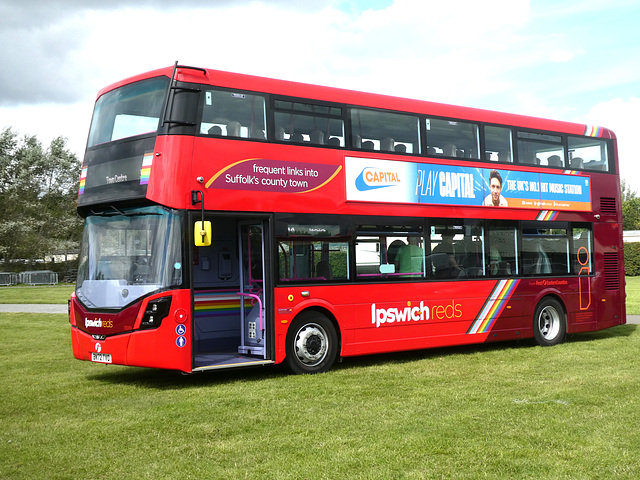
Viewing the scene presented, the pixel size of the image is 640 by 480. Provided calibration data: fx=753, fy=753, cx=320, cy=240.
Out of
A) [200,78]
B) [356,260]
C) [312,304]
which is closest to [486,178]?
[356,260]

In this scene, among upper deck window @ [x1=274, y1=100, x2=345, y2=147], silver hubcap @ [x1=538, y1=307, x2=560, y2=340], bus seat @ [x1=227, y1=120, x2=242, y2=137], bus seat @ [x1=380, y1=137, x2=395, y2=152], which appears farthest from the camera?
silver hubcap @ [x1=538, y1=307, x2=560, y2=340]

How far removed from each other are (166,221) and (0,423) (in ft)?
10.5

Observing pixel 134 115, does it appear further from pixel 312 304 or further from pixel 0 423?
pixel 0 423

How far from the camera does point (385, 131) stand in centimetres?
1229

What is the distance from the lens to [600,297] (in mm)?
15516

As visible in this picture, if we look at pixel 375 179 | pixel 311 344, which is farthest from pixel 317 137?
pixel 311 344

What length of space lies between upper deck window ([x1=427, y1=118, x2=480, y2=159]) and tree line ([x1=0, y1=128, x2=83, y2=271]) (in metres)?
41.7

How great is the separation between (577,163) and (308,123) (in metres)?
6.73

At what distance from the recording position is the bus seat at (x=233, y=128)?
10453mm

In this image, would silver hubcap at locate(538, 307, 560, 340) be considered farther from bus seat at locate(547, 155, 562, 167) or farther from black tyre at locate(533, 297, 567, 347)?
bus seat at locate(547, 155, 562, 167)

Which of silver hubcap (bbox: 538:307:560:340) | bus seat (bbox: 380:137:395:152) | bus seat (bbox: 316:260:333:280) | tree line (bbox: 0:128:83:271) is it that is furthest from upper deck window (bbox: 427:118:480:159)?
tree line (bbox: 0:128:83:271)

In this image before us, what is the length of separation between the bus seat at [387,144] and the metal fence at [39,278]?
38751 mm

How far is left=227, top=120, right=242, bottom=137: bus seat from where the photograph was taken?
10.5m

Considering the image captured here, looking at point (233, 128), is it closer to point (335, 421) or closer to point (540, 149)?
point (335, 421)
